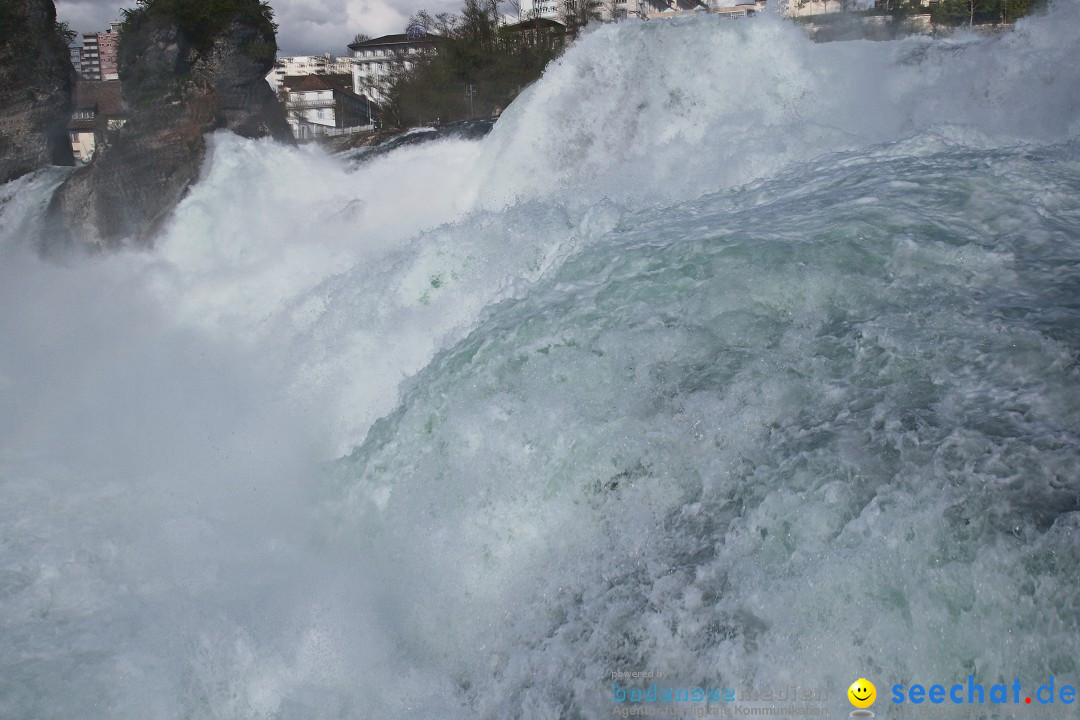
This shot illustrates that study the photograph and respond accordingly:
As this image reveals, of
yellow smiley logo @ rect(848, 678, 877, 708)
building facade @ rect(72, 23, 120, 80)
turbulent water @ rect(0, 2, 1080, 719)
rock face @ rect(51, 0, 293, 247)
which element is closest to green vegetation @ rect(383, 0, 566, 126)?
building facade @ rect(72, 23, 120, 80)

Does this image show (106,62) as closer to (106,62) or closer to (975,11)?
(106,62)

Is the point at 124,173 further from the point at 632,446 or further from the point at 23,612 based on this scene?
the point at 632,446

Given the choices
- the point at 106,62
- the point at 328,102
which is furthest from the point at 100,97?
the point at 328,102

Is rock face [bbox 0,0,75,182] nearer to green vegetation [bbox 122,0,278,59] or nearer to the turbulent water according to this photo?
green vegetation [bbox 122,0,278,59]

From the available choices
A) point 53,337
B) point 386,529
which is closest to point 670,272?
point 386,529

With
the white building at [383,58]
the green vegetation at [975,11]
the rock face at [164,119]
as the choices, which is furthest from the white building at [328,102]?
the green vegetation at [975,11]

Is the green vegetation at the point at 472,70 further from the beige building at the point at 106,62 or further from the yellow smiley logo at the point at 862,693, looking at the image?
the yellow smiley logo at the point at 862,693
